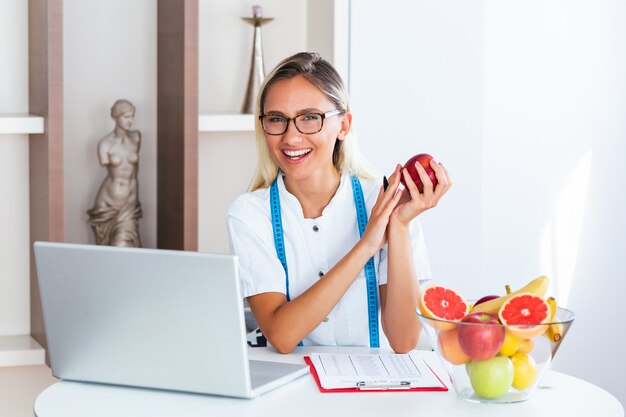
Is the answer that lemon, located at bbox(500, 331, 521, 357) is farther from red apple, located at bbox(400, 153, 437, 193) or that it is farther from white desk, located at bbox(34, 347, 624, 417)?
red apple, located at bbox(400, 153, 437, 193)

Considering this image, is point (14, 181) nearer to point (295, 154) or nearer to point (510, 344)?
point (295, 154)

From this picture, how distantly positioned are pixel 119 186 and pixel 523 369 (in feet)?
5.93

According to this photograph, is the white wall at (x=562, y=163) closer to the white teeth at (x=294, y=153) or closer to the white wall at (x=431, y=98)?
the white wall at (x=431, y=98)

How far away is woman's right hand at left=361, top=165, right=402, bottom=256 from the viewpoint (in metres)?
2.06

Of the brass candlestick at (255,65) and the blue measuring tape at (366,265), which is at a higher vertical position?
the brass candlestick at (255,65)

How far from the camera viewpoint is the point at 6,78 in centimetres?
306

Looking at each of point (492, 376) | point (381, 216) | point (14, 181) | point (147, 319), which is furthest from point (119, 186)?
point (492, 376)

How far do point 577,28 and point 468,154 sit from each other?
2.55ft

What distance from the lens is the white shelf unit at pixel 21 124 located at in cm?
281

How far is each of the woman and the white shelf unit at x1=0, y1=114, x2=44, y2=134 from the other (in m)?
0.81

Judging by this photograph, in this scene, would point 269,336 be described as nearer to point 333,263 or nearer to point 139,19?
point 333,263

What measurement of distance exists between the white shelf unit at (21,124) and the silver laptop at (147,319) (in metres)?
1.20

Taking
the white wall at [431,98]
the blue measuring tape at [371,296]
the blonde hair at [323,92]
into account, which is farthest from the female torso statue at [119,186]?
the blue measuring tape at [371,296]

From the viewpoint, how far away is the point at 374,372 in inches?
70.9
